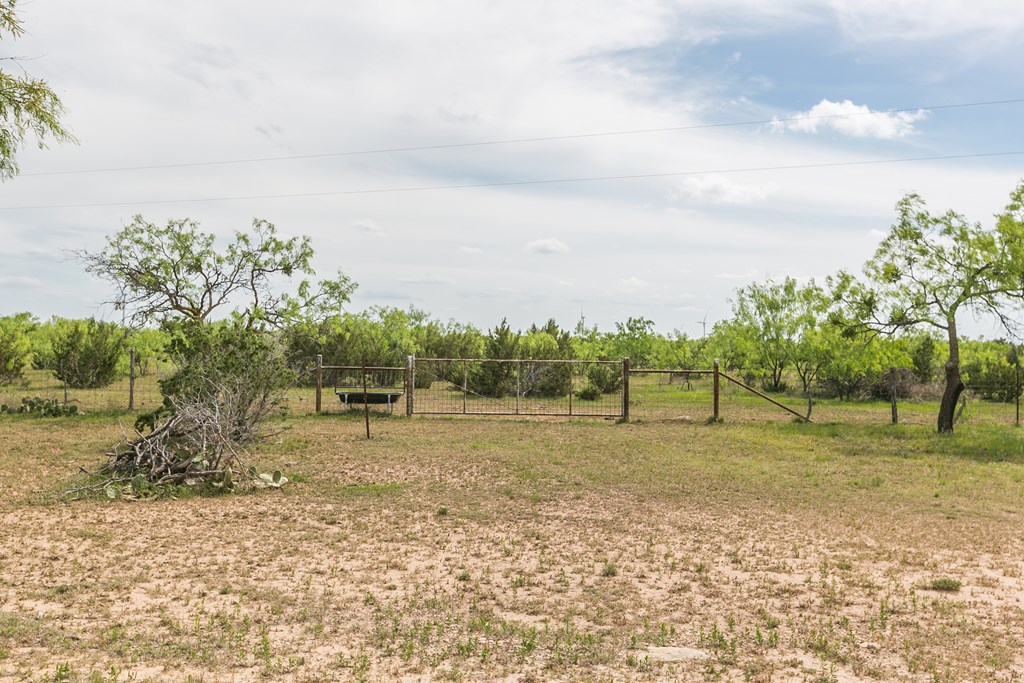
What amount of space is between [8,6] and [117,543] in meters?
10.7

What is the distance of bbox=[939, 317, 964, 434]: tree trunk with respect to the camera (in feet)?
63.0

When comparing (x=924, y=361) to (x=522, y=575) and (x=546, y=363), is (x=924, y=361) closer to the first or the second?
(x=546, y=363)

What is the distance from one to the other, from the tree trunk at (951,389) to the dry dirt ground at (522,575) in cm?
563

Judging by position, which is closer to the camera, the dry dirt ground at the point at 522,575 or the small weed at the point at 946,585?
the dry dirt ground at the point at 522,575

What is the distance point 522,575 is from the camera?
7469 millimetres

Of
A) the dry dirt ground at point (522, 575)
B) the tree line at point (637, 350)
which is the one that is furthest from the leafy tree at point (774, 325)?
the dry dirt ground at point (522, 575)

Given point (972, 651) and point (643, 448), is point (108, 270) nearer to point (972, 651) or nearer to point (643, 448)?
point (643, 448)

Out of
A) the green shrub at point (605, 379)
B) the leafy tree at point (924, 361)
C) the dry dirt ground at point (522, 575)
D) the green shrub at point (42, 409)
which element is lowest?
the dry dirt ground at point (522, 575)

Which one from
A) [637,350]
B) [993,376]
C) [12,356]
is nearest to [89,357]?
[12,356]

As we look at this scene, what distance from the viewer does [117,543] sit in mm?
8422

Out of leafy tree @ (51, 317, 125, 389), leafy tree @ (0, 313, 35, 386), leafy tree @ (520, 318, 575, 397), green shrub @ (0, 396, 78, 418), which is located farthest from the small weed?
leafy tree @ (0, 313, 35, 386)

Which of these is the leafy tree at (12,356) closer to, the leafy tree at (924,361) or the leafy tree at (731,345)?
the leafy tree at (731,345)

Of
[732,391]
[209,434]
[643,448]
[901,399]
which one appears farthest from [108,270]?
[901,399]

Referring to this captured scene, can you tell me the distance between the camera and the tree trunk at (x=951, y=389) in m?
19.2
